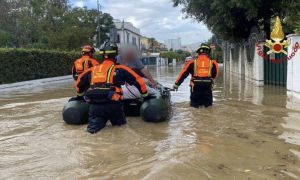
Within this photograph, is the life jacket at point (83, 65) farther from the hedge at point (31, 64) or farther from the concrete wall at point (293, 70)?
the hedge at point (31, 64)

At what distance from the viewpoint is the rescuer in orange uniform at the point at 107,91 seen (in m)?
7.37

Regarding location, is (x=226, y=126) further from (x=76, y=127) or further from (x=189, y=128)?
(x=76, y=127)

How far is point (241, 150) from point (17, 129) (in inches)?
184

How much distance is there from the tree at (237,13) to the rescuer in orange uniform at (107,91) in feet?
38.0

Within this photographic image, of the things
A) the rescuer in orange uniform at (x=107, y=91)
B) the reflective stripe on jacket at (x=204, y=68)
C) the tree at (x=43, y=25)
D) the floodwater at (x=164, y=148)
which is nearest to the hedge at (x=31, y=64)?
the tree at (x=43, y=25)

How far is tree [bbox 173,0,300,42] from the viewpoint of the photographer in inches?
734

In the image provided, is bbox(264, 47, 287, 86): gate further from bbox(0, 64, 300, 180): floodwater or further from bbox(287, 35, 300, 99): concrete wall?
bbox(0, 64, 300, 180): floodwater

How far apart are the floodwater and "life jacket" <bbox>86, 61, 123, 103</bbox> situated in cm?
62

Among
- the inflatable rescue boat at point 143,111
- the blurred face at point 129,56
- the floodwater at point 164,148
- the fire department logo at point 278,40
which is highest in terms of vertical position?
the fire department logo at point 278,40

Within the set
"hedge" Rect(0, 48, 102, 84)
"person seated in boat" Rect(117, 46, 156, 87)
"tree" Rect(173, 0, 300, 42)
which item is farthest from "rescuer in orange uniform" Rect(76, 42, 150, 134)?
"hedge" Rect(0, 48, 102, 84)

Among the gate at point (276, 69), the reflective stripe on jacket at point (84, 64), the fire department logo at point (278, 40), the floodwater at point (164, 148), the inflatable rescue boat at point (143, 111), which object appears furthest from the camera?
the gate at point (276, 69)

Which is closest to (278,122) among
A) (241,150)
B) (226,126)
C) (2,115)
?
(226,126)

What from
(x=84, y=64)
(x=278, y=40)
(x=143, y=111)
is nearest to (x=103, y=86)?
(x=143, y=111)

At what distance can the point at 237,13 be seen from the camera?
21.0 metres
